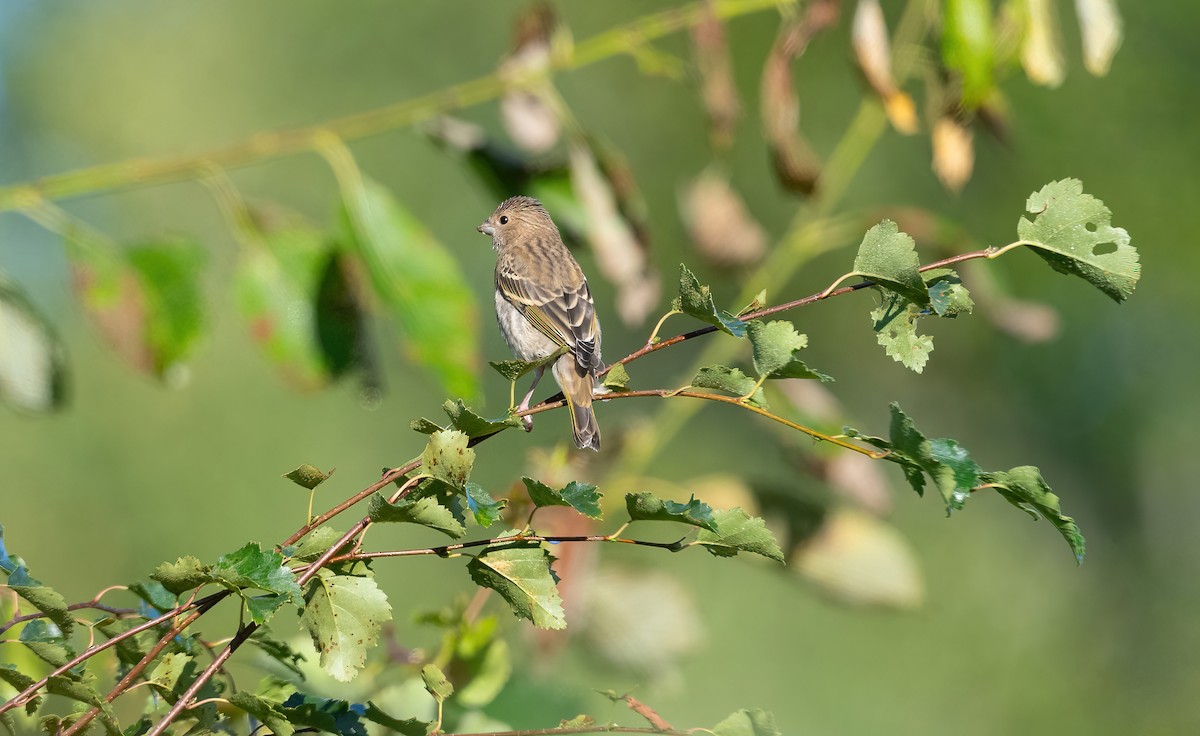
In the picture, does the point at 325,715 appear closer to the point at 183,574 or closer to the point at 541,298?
the point at 183,574

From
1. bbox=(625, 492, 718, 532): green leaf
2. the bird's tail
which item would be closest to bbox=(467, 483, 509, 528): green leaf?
bbox=(625, 492, 718, 532): green leaf

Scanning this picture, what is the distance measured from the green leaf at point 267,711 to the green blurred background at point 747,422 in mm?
6973

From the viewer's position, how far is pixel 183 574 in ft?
4.86

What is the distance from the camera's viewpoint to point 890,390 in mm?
10406

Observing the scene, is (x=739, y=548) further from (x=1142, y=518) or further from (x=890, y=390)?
(x=1142, y=518)

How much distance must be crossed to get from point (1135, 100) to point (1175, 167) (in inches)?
22.5

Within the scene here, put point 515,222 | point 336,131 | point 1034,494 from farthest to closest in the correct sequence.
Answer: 1. point 515,222
2. point 336,131
3. point 1034,494

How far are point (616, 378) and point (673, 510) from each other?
0.23 metres

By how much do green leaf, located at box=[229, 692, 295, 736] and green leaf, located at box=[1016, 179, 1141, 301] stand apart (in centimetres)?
106

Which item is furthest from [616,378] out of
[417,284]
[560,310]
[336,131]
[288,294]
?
[560,310]

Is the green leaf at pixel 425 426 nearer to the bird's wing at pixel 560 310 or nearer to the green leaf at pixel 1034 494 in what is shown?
the green leaf at pixel 1034 494

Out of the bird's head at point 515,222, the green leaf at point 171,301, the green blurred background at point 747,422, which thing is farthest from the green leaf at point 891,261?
the green blurred background at point 747,422

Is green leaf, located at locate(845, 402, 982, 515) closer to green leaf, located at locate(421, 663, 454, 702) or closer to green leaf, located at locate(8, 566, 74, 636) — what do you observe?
green leaf, located at locate(421, 663, 454, 702)

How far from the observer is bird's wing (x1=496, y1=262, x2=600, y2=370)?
11.9 ft
